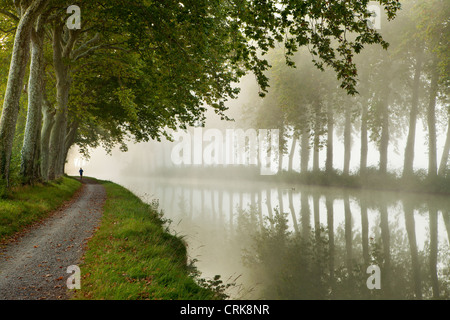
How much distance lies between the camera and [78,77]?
2023 centimetres

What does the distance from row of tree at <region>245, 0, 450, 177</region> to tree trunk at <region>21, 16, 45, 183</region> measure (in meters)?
23.0

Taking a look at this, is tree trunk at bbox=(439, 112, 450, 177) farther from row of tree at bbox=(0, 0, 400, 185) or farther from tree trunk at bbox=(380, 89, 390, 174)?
row of tree at bbox=(0, 0, 400, 185)

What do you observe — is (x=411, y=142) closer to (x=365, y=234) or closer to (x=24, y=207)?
(x=365, y=234)

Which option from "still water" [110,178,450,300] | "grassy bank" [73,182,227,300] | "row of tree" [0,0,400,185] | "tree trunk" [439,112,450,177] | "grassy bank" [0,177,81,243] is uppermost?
"row of tree" [0,0,400,185]

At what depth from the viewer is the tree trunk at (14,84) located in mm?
11219

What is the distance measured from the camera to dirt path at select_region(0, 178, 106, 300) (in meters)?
4.88

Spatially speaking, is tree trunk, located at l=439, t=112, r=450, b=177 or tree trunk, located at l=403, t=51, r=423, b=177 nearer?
tree trunk, located at l=439, t=112, r=450, b=177

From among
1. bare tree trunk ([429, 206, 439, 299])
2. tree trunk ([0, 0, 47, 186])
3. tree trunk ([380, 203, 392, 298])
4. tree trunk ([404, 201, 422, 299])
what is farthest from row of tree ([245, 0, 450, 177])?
tree trunk ([0, 0, 47, 186])

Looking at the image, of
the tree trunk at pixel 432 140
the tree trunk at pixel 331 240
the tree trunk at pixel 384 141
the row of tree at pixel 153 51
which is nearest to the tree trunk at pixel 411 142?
the tree trunk at pixel 432 140

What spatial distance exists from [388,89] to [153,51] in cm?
2394

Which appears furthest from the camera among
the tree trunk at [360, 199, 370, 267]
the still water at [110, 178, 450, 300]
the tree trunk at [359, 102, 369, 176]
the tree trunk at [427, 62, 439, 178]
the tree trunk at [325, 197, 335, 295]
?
the tree trunk at [359, 102, 369, 176]

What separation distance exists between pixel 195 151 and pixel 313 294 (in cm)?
6625

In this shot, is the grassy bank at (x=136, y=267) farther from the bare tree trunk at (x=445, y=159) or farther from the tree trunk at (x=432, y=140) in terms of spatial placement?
the bare tree trunk at (x=445, y=159)
